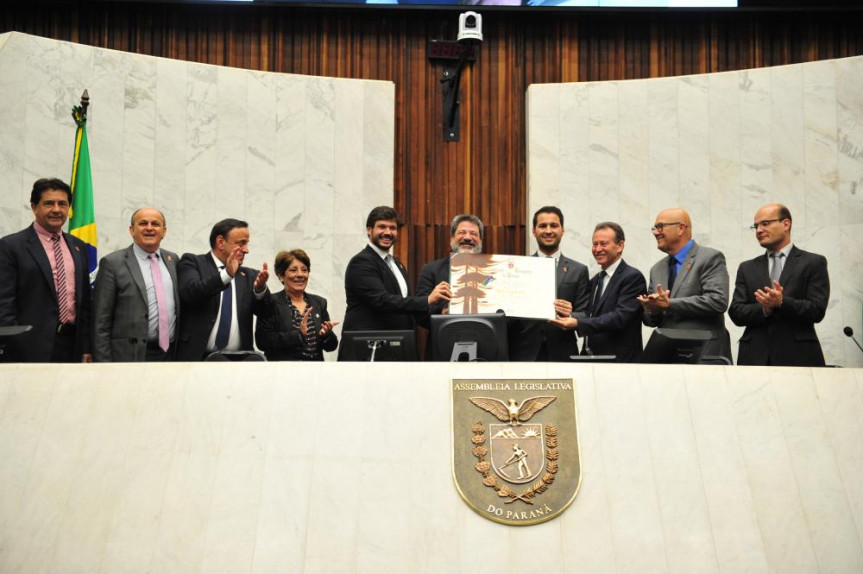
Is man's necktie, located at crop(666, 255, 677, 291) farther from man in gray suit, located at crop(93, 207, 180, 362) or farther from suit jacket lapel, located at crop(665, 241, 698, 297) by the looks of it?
man in gray suit, located at crop(93, 207, 180, 362)

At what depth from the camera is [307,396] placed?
13.3ft

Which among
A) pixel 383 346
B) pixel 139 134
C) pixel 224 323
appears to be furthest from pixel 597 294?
pixel 139 134

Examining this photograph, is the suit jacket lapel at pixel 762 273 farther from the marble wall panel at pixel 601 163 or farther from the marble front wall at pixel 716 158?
the marble wall panel at pixel 601 163

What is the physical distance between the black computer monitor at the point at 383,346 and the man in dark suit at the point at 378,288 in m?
0.43

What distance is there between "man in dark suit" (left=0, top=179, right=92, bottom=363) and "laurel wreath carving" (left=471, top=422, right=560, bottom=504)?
1851 mm

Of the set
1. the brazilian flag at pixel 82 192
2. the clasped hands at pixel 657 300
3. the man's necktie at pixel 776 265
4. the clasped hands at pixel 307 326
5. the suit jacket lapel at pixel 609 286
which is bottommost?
the clasped hands at pixel 307 326

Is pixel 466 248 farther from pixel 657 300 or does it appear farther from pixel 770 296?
pixel 770 296

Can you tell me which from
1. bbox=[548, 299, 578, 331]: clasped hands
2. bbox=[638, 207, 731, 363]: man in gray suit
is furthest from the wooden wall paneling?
bbox=[548, 299, 578, 331]: clasped hands

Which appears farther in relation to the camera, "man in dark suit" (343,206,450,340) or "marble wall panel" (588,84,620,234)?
"marble wall panel" (588,84,620,234)

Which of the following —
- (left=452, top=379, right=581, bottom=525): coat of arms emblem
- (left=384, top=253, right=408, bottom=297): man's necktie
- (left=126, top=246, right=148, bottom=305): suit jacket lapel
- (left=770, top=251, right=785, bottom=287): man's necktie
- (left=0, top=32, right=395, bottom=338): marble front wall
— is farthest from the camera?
(left=0, top=32, right=395, bottom=338): marble front wall

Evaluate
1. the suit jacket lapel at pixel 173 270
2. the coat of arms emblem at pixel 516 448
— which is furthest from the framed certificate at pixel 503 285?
the suit jacket lapel at pixel 173 270

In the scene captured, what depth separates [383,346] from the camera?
4.41 metres

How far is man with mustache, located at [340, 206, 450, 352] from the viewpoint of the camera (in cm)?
490

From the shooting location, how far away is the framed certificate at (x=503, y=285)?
445cm
